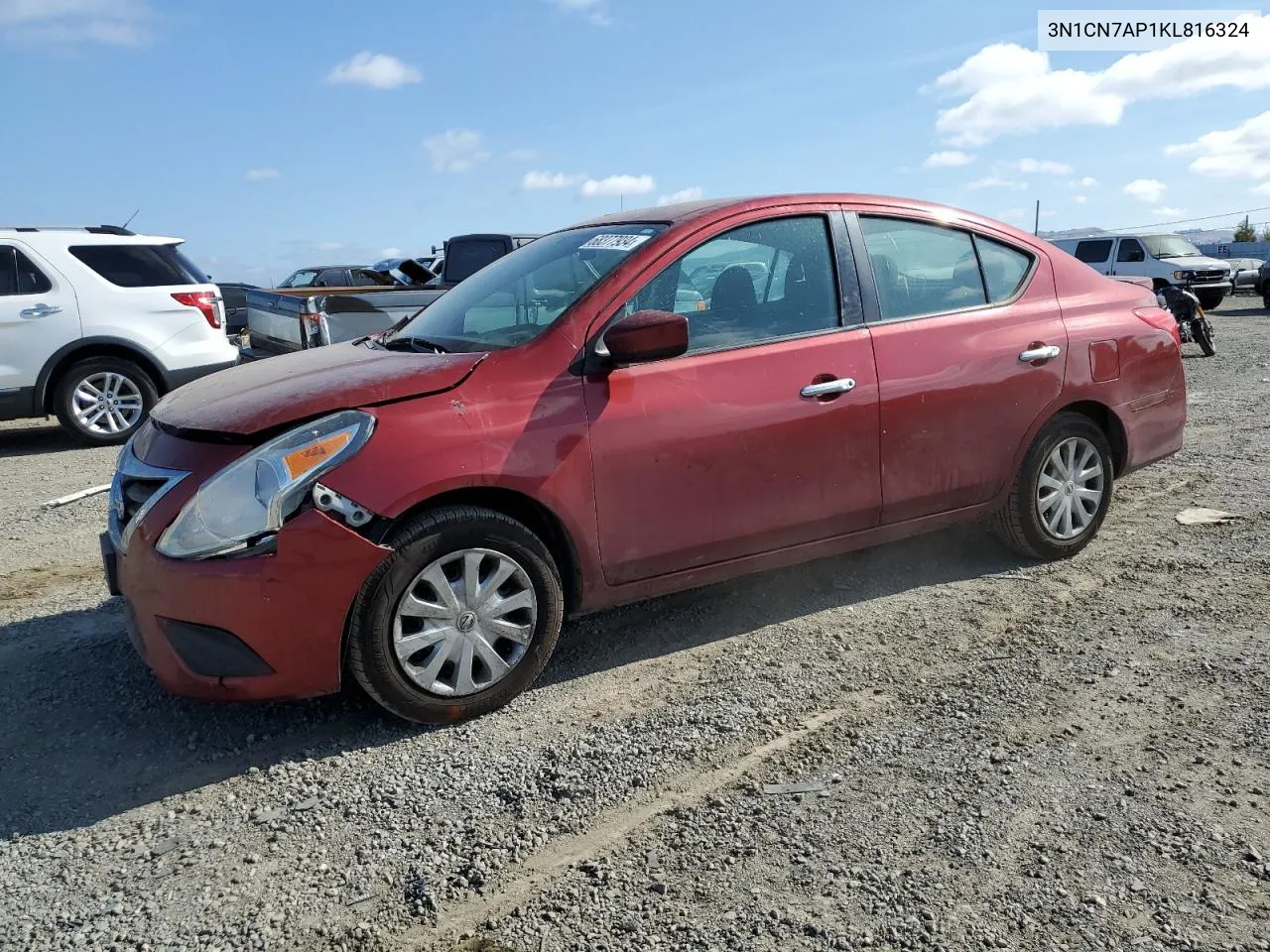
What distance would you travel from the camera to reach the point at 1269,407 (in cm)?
896

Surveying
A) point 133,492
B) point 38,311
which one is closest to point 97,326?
point 38,311

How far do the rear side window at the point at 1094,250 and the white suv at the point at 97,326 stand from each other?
2016cm

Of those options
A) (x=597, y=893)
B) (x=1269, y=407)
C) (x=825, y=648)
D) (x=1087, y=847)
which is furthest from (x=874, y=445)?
(x=1269, y=407)

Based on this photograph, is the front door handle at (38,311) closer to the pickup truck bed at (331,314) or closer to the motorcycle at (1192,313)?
the pickup truck bed at (331,314)

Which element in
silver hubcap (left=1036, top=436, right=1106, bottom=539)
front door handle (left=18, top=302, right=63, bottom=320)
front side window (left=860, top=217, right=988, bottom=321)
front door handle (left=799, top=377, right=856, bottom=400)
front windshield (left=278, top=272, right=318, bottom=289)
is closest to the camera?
front door handle (left=799, top=377, right=856, bottom=400)

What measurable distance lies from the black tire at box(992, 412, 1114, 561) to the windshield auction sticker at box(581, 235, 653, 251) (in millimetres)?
2090

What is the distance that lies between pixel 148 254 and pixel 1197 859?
9.61 metres

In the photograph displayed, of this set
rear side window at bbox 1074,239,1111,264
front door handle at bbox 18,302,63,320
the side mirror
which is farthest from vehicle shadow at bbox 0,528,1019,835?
rear side window at bbox 1074,239,1111,264

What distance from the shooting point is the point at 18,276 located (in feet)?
29.3

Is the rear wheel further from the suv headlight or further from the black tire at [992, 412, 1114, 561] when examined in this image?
the suv headlight

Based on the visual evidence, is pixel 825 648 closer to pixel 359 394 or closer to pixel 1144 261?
pixel 359 394

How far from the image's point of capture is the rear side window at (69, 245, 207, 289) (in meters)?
9.23

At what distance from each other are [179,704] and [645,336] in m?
2.12

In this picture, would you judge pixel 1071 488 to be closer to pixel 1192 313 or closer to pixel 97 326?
pixel 97 326
